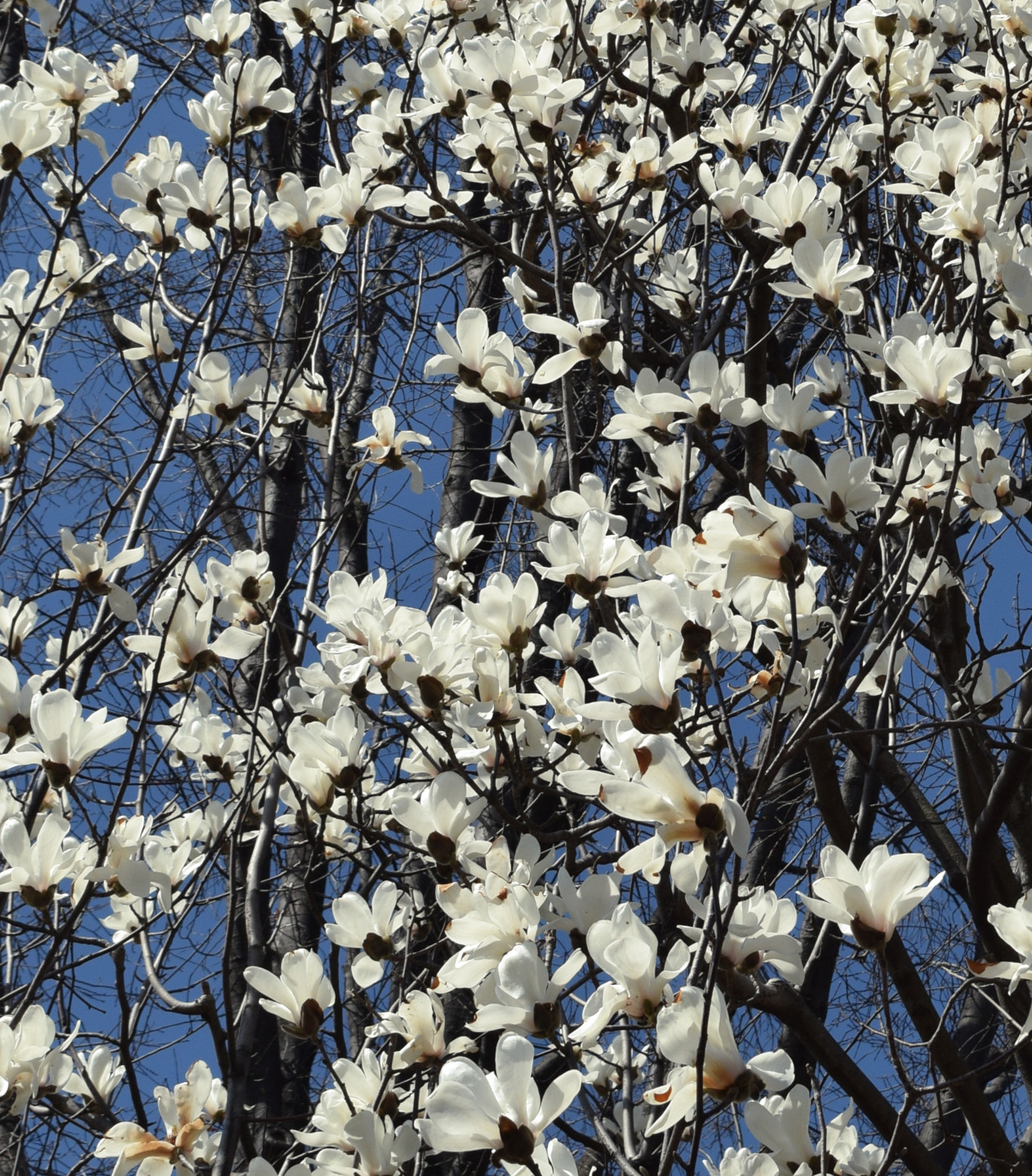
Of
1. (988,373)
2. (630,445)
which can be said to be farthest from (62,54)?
(630,445)

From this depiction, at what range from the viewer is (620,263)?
2125 mm

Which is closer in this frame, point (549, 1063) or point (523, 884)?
point (523, 884)

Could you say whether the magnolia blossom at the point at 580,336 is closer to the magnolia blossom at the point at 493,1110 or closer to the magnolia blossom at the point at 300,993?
the magnolia blossom at the point at 300,993

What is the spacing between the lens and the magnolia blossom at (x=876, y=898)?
1243 mm

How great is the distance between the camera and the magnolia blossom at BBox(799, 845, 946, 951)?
124 centimetres

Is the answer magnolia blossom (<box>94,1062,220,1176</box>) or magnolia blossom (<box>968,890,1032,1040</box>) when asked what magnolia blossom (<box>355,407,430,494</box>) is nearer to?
magnolia blossom (<box>94,1062,220,1176</box>)

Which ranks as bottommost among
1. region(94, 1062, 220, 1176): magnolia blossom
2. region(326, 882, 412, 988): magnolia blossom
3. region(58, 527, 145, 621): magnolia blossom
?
region(94, 1062, 220, 1176): magnolia blossom

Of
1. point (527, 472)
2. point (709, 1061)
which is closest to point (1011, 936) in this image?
point (709, 1061)

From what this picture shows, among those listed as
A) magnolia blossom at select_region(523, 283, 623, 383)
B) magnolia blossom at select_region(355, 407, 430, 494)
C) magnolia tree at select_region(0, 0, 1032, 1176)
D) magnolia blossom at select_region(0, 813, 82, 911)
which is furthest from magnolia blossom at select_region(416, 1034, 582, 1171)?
magnolia blossom at select_region(355, 407, 430, 494)

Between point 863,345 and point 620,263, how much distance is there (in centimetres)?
47

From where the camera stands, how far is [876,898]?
4.12ft

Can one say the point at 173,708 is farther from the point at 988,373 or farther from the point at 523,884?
the point at 988,373

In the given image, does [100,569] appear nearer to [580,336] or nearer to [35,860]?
[35,860]

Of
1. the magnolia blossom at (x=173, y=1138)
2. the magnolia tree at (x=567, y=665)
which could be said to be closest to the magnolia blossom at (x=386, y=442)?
the magnolia tree at (x=567, y=665)
